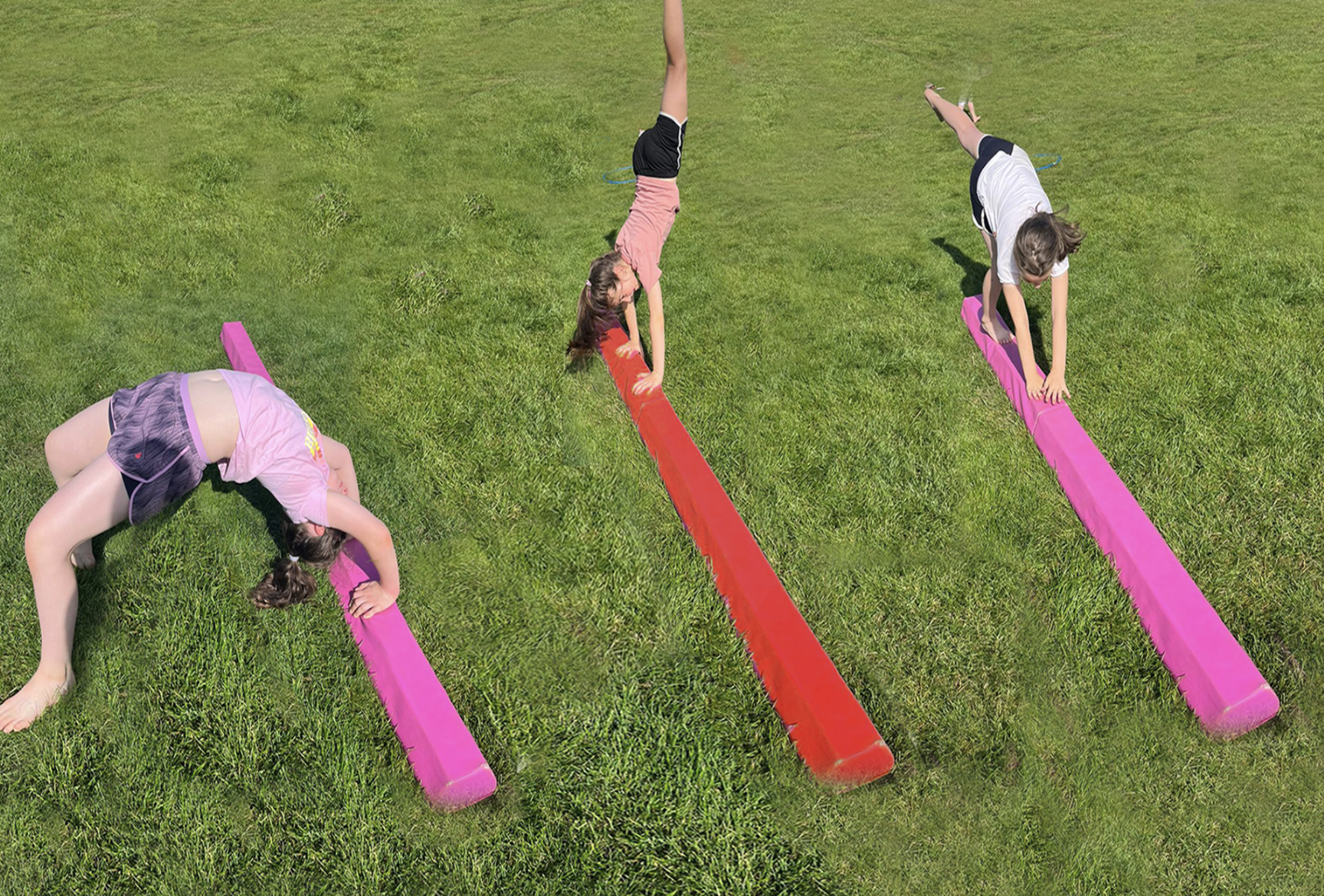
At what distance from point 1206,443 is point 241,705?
19.1 ft

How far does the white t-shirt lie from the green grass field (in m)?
0.90

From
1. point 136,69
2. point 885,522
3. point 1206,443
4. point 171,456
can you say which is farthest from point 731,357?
point 136,69

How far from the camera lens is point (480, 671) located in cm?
497

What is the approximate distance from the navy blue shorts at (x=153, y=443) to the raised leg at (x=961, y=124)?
19.5 ft

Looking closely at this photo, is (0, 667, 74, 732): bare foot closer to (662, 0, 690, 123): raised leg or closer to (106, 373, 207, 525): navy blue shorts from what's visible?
(106, 373, 207, 525): navy blue shorts

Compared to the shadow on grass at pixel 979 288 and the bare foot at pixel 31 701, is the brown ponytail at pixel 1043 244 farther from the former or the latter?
the bare foot at pixel 31 701

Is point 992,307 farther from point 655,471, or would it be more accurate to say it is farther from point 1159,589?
point 655,471

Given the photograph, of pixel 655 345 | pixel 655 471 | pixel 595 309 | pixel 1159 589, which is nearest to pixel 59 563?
pixel 655 471

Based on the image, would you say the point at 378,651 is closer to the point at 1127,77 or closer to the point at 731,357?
the point at 731,357

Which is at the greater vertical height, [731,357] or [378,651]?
[378,651]

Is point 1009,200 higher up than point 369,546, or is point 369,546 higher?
point 1009,200

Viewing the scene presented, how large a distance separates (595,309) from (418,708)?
3.17 meters

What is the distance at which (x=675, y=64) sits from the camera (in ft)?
24.8

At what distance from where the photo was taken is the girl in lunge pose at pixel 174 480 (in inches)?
173
